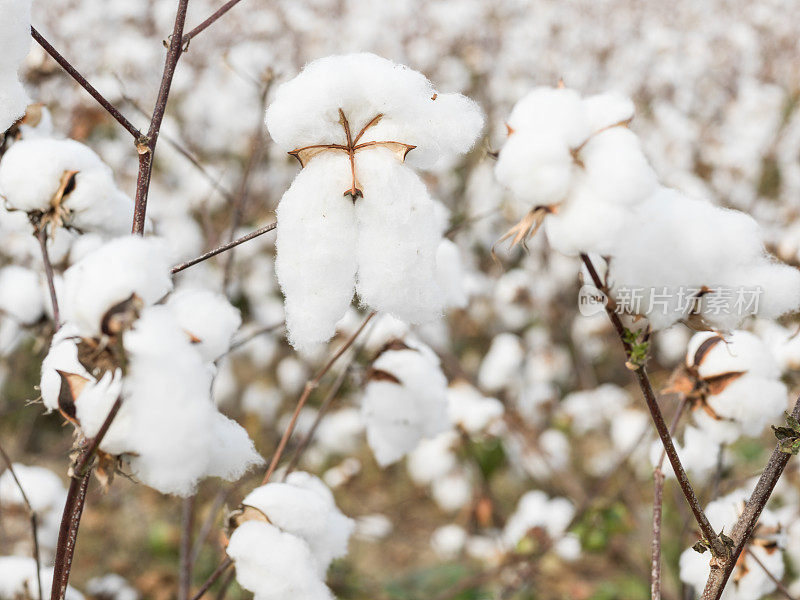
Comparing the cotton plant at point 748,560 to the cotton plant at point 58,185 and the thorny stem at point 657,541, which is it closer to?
the thorny stem at point 657,541

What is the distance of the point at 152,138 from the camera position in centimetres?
89

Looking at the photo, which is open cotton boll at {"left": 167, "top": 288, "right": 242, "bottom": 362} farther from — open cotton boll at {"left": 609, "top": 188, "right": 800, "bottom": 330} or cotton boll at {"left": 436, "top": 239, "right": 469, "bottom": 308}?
cotton boll at {"left": 436, "top": 239, "right": 469, "bottom": 308}

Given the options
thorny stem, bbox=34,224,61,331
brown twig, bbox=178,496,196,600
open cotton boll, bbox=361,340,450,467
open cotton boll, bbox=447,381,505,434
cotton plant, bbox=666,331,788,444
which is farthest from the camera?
open cotton boll, bbox=447,381,505,434

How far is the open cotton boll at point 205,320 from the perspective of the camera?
31.9 inches

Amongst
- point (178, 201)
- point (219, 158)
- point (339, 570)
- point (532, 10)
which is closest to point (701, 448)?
point (339, 570)

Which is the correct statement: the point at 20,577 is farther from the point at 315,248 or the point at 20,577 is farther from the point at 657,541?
the point at 657,541

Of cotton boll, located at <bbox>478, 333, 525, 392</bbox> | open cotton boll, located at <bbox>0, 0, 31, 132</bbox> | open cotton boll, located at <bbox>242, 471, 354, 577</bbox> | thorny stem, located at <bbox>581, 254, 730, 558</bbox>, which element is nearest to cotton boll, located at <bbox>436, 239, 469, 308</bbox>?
open cotton boll, located at <bbox>242, 471, 354, 577</bbox>

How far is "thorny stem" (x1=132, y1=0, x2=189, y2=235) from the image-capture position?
0.86 metres

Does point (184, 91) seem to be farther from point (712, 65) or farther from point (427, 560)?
point (712, 65)

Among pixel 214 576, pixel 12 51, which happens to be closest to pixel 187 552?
pixel 214 576

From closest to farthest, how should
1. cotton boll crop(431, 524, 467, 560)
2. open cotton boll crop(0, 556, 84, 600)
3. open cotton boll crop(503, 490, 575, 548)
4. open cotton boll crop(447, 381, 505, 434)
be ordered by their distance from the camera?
1. open cotton boll crop(0, 556, 84, 600)
2. open cotton boll crop(447, 381, 505, 434)
3. open cotton boll crop(503, 490, 575, 548)
4. cotton boll crop(431, 524, 467, 560)

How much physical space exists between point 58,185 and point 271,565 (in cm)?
61

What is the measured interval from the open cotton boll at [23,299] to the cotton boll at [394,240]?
114cm

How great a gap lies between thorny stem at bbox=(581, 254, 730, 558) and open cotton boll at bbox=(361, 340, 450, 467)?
0.70m
